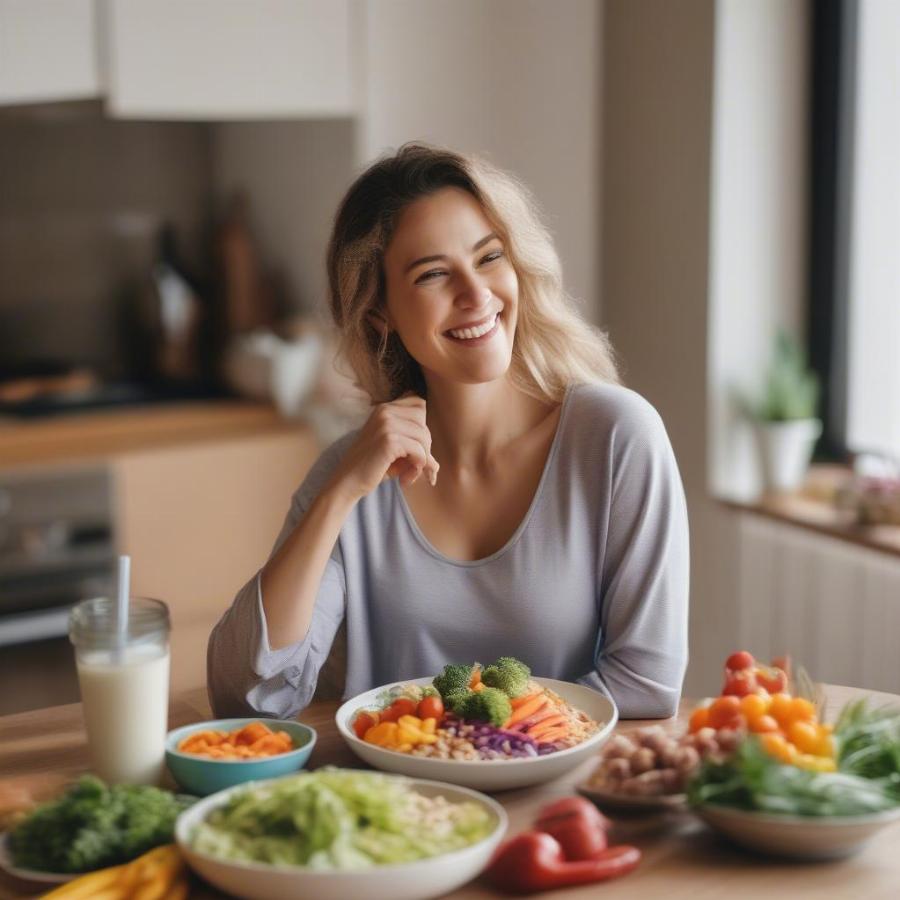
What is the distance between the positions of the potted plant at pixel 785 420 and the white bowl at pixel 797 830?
6.24 feet

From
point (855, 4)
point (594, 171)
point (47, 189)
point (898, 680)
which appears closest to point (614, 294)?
point (594, 171)

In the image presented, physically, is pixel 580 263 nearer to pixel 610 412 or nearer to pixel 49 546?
pixel 49 546

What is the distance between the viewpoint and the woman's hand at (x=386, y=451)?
1.72 m

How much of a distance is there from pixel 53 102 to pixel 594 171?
1.30 m

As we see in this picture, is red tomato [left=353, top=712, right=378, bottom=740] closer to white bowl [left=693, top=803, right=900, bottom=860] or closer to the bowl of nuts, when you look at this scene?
the bowl of nuts

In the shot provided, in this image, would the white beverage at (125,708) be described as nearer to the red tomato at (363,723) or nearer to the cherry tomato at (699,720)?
the red tomato at (363,723)

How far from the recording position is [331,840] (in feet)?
3.79

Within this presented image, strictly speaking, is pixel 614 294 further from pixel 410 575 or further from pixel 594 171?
pixel 410 575

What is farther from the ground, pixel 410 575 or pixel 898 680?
pixel 410 575

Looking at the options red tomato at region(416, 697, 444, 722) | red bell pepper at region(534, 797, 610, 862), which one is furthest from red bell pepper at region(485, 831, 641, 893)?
red tomato at region(416, 697, 444, 722)

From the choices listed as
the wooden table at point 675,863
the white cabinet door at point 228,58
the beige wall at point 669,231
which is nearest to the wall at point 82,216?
the white cabinet door at point 228,58

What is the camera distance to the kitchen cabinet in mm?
3197


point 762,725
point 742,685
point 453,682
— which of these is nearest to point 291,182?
point 453,682

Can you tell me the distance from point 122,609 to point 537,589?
2.08ft
